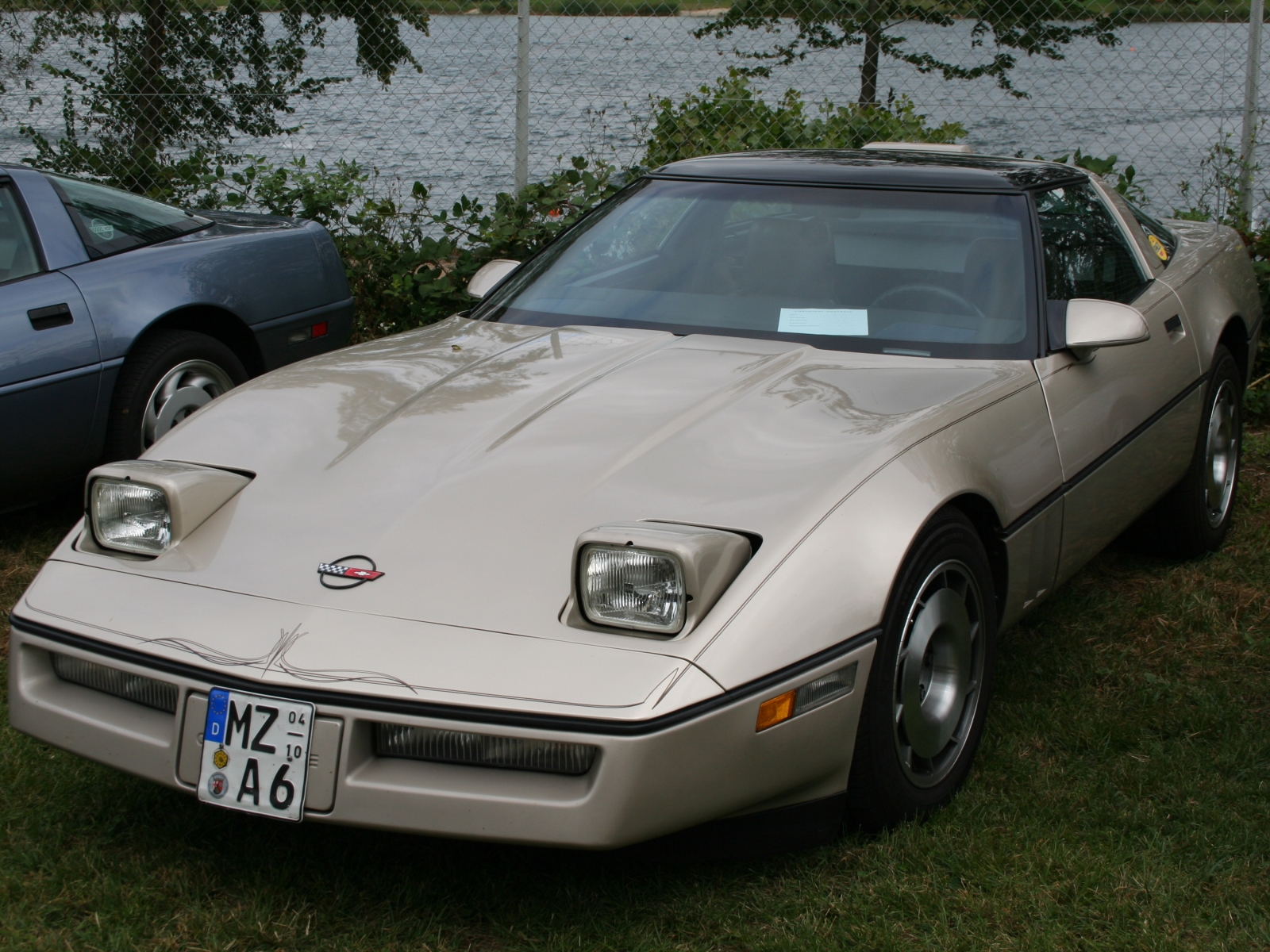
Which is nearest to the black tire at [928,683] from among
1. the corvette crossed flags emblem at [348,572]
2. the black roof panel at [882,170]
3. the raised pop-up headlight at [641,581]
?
the raised pop-up headlight at [641,581]

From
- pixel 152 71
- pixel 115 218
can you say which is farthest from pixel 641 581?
pixel 152 71

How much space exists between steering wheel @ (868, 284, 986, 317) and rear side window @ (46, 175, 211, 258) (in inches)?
114

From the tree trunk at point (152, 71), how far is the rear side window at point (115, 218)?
2.91 m

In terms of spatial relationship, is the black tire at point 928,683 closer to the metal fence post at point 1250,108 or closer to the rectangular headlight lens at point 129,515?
the rectangular headlight lens at point 129,515

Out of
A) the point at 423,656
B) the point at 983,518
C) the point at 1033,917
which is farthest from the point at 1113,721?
the point at 423,656

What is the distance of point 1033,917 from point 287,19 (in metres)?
6.86

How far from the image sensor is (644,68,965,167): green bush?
697 centimetres

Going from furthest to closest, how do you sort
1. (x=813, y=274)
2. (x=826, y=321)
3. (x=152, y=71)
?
(x=152, y=71), (x=813, y=274), (x=826, y=321)

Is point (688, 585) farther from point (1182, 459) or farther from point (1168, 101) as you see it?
point (1168, 101)

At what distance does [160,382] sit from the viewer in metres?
4.68

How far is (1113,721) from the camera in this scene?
3246mm

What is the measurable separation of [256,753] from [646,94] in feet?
18.8

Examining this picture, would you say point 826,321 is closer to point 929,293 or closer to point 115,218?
point 929,293

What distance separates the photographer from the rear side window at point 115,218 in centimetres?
475
